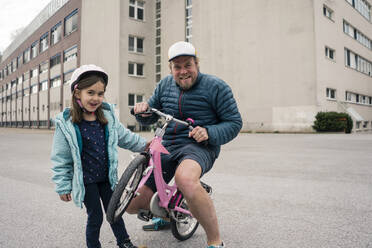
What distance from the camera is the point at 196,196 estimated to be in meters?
2.26

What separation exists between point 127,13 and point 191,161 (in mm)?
33343

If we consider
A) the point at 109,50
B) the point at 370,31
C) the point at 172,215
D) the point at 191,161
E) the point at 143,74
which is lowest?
the point at 172,215

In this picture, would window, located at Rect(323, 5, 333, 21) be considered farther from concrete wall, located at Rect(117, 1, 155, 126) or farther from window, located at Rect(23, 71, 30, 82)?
window, located at Rect(23, 71, 30, 82)

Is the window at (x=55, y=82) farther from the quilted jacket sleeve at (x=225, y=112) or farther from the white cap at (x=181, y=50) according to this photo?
the quilted jacket sleeve at (x=225, y=112)

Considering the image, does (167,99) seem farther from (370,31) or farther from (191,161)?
(370,31)

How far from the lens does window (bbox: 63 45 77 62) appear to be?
1600 inches

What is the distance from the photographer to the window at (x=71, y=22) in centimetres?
4104

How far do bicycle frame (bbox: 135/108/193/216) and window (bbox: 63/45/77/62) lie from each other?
41.4 meters

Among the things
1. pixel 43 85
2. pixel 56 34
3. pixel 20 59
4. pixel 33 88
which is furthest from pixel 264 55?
pixel 20 59

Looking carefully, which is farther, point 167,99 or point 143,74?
point 143,74

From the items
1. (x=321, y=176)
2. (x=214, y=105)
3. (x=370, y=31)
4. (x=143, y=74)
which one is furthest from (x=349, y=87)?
(x=214, y=105)

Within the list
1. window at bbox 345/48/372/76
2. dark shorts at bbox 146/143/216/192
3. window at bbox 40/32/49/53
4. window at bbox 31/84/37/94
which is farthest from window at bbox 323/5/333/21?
window at bbox 31/84/37/94

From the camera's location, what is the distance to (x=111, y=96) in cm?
3297

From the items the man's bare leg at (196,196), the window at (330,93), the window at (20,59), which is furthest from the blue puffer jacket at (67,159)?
the window at (20,59)
